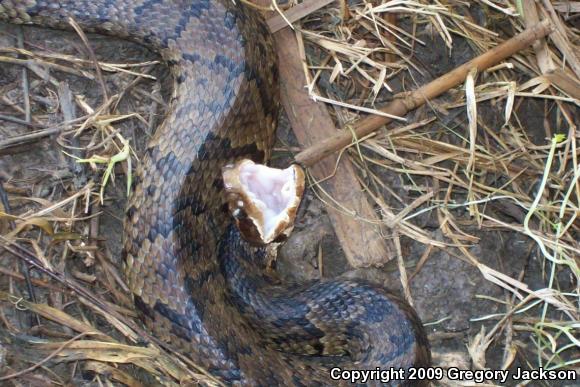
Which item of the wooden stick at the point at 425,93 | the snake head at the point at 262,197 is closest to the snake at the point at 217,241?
the snake head at the point at 262,197

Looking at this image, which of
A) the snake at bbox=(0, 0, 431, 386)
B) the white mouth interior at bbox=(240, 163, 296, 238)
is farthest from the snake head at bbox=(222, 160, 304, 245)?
the snake at bbox=(0, 0, 431, 386)

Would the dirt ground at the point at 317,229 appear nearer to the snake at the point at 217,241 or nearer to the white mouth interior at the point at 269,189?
the snake at the point at 217,241

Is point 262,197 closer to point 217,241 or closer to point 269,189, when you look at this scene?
point 269,189

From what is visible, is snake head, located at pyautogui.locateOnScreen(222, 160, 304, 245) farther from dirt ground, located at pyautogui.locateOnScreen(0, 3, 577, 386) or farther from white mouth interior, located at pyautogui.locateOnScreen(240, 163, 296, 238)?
dirt ground, located at pyautogui.locateOnScreen(0, 3, 577, 386)

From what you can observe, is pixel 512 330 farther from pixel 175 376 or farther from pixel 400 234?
pixel 175 376

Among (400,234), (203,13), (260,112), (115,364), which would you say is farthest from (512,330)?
(203,13)
